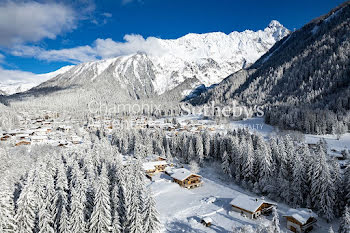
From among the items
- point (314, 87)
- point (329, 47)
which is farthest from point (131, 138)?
point (329, 47)

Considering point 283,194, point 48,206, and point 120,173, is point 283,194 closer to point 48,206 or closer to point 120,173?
point 120,173

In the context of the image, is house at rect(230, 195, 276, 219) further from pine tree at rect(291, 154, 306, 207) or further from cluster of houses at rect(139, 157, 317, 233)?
pine tree at rect(291, 154, 306, 207)

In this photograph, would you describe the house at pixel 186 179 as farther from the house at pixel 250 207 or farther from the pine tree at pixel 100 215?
the pine tree at pixel 100 215

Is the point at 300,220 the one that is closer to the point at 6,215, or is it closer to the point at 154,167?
the point at 154,167

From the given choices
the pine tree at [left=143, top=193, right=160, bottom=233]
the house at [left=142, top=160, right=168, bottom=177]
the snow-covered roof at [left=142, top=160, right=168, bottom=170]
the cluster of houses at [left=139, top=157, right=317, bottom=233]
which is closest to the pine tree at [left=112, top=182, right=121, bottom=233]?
the pine tree at [left=143, top=193, right=160, bottom=233]

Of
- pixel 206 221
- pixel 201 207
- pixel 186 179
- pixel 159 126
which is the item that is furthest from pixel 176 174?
pixel 159 126
